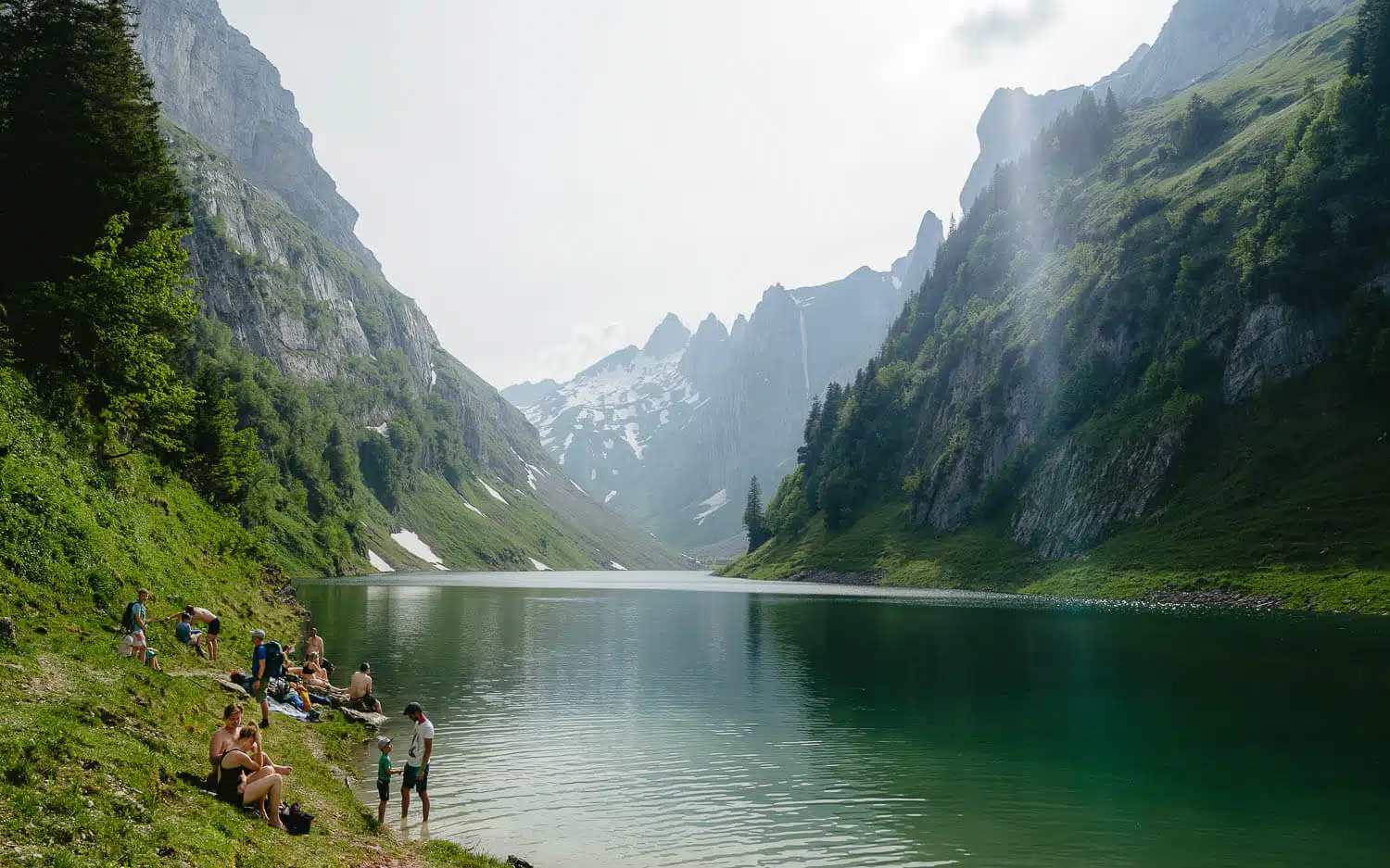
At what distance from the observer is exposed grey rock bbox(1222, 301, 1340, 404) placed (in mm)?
114438

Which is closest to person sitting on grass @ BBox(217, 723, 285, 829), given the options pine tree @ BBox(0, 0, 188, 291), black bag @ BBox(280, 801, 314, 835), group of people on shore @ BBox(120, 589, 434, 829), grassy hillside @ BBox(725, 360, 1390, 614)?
group of people on shore @ BBox(120, 589, 434, 829)

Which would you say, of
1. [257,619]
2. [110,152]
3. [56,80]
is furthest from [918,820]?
[56,80]

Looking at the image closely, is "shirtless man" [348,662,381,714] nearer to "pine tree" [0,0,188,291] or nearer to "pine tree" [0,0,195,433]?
"pine tree" [0,0,195,433]

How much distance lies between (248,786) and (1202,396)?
140 meters

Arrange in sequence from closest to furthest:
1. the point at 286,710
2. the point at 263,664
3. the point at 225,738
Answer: the point at 225,738
the point at 286,710
the point at 263,664

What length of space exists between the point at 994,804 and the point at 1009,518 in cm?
14198

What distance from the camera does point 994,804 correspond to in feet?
82.8

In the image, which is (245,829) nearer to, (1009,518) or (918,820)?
(918,820)

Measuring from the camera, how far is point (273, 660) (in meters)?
33.9

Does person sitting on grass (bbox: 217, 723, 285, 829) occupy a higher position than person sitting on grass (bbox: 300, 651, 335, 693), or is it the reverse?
person sitting on grass (bbox: 217, 723, 285, 829)

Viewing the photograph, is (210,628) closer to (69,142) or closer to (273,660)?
(273,660)

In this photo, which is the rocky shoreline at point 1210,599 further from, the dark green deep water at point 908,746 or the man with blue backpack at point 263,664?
the man with blue backpack at point 263,664

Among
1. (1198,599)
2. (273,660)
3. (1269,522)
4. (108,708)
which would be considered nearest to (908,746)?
(273,660)

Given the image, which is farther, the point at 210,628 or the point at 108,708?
the point at 210,628
